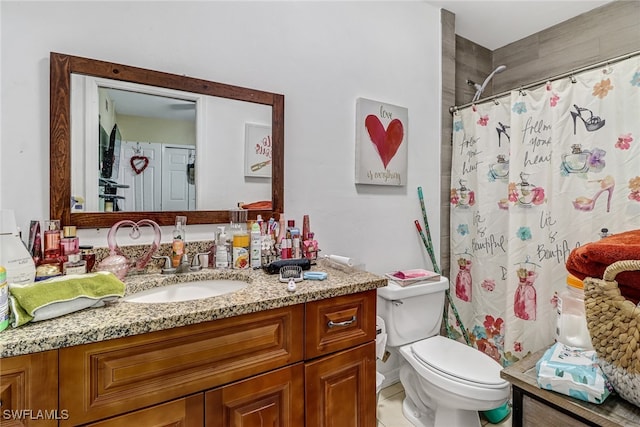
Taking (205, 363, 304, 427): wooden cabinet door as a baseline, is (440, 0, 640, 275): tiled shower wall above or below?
above

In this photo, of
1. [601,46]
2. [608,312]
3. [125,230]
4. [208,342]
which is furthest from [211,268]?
[601,46]

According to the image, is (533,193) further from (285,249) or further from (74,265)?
(74,265)

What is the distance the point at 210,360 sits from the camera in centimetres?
88

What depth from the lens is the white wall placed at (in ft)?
3.53

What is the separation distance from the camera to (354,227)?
1.81m

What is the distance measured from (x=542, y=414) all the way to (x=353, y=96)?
1.64 meters

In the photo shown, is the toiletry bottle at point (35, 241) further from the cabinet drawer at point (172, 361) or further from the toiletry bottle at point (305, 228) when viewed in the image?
the toiletry bottle at point (305, 228)

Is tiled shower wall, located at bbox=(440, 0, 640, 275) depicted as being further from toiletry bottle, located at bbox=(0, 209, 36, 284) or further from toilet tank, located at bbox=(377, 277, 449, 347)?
toiletry bottle, located at bbox=(0, 209, 36, 284)

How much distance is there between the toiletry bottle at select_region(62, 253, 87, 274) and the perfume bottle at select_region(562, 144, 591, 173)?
7.48 feet

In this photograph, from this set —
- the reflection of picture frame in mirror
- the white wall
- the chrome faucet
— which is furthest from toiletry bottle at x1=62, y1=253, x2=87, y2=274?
the reflection of picture frame in mirror

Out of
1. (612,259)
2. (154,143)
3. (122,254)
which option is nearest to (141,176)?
(154,143)

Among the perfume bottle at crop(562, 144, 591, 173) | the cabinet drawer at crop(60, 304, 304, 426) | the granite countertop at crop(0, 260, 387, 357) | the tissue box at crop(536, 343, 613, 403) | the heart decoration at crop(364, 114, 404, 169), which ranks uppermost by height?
the heart decoration at crop(364, 114, 404, 169)

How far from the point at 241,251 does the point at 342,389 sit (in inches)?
26.8

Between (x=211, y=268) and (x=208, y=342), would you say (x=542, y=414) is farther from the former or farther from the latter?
(x=211, y=268)
